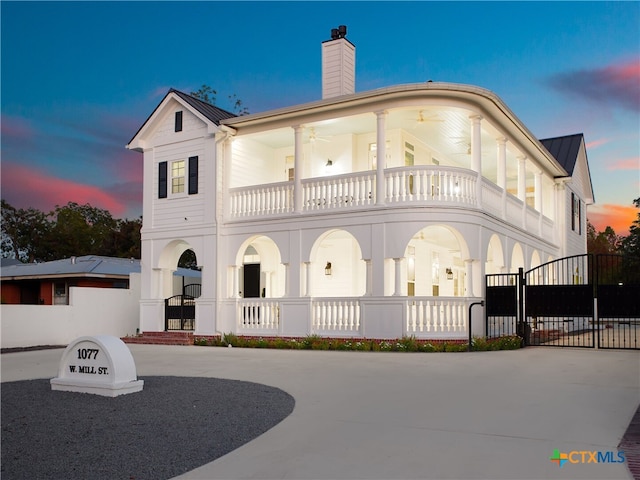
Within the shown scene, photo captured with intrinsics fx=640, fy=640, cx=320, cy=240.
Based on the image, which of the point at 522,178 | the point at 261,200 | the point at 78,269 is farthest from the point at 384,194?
the point at 78,269

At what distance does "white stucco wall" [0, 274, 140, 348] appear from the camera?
19.7 m

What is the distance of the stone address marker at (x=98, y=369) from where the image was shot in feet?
29.5

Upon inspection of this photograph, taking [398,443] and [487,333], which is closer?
[398,443]

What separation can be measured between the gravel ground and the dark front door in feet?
41.5

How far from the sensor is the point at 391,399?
873 centimetres

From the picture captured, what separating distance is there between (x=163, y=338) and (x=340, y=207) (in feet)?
24.0

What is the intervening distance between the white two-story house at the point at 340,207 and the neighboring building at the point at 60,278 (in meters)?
6.41

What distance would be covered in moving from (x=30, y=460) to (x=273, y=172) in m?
17.6

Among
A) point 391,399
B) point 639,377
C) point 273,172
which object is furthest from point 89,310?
point 639,377

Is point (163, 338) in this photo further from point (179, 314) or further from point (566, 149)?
point (566, 149)

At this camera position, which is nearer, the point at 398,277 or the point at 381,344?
the point at 381,344

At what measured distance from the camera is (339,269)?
2122 cm

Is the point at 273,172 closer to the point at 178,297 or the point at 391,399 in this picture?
the point at 178,297

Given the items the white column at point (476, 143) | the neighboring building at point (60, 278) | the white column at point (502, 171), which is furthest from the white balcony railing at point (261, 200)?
the neighboring building at point (60, 278)
